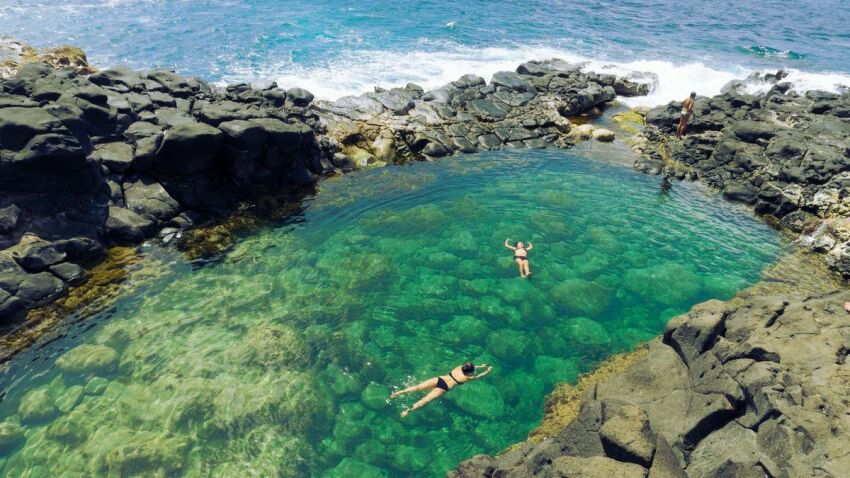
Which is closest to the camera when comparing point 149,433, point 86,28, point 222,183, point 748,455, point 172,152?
point 748,455

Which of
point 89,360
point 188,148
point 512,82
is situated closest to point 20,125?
point 188,148

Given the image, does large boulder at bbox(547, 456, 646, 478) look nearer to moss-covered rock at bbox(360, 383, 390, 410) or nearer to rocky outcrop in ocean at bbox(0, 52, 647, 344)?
moss-covered rock at bbox(360, 383, 390, 410)

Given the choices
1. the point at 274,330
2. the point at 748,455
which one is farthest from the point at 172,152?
the point at 748,455

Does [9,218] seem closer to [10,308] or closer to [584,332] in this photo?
[10,308]

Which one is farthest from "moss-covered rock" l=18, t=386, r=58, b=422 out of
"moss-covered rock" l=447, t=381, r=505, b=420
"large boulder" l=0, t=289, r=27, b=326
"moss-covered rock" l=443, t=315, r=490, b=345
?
"moss-covered rock" l=443, t=315, r=490, b=345

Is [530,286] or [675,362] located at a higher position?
[675,362]

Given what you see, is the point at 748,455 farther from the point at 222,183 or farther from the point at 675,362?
the point at 222,183
